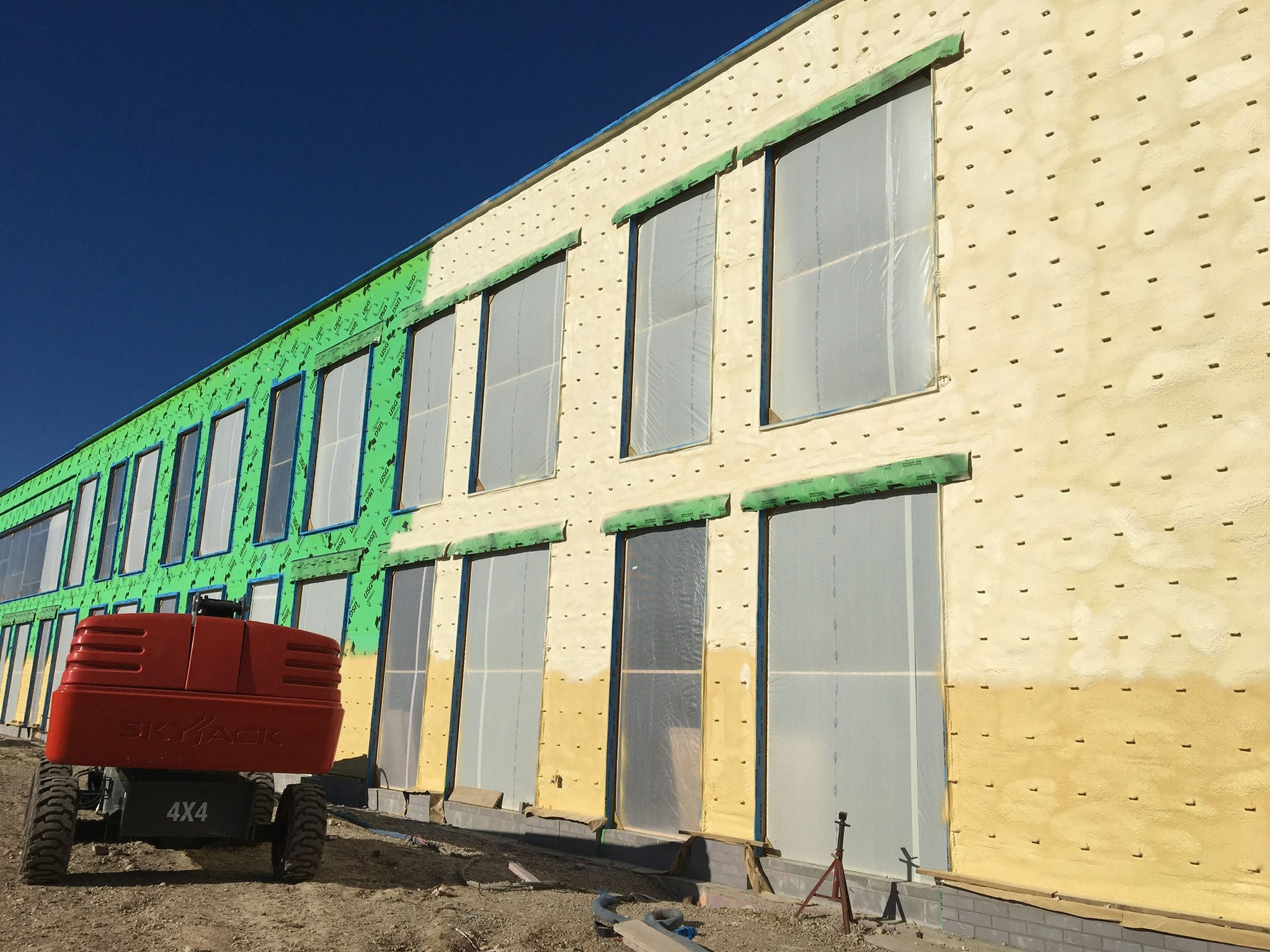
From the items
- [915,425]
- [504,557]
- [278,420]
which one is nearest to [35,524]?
[278,420]

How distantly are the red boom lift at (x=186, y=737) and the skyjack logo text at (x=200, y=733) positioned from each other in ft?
0.03

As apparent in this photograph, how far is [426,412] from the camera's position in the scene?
17.5 metres

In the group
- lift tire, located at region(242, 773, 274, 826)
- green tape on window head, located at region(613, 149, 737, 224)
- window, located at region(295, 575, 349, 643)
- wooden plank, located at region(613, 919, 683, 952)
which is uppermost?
green tape on window head, located at region(613, 149, 737, 224)

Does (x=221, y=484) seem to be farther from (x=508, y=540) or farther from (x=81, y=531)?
(x=508, y=540)

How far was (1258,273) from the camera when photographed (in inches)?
304

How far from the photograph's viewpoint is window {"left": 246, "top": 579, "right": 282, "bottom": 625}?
799 inches

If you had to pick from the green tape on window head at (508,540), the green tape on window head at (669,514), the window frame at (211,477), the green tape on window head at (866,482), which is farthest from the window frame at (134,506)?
the green tape on window head at (866,482)

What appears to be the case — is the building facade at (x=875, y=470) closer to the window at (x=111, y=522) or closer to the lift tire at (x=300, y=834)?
the lift tire at (x=300, y=834)

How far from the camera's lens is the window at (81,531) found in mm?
31812

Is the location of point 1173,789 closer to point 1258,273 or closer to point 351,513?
point 1258,273

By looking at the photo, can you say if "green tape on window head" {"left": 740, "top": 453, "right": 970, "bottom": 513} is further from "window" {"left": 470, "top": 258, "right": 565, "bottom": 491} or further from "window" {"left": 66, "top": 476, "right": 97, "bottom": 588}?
"window" {"left": 66, "top": 476, "right": 97, "bottom": 588}

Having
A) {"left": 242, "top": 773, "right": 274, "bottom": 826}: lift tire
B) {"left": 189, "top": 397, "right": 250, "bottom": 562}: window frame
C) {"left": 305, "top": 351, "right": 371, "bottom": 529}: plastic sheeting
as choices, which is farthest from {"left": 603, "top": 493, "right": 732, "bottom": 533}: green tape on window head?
{"left": 189, "top": 397, "right": 250, "bottom": 562}: window frame

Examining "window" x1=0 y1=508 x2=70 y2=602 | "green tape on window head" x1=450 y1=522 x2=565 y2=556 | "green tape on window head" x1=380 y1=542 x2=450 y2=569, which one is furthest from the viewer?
"window" x1=0 y1=508 x2=70 y2=602

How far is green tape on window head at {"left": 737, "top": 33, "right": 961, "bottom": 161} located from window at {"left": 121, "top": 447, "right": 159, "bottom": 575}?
71.6 ft
